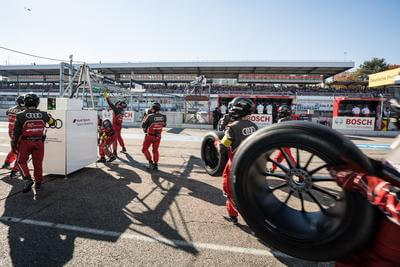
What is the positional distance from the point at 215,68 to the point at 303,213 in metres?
39.1

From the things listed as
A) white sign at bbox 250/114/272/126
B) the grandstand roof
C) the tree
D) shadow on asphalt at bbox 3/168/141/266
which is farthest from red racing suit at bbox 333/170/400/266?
the tree

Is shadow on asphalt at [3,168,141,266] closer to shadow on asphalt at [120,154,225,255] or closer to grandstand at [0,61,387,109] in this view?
shadow on asphalt at [120,154,225,255]

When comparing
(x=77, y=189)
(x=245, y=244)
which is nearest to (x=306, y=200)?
(x=245, y=244)

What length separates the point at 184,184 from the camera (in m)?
5.31

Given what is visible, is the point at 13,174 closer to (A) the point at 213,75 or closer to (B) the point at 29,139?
(B) the point at 29,139

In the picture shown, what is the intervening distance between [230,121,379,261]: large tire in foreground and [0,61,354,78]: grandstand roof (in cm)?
3775

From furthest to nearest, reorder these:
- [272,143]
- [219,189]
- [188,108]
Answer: [188,108], [219,189], [272,143]

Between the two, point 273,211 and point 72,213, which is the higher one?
point 273,211

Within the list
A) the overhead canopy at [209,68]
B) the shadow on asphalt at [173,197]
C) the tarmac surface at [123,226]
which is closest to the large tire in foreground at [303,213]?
the tarmac surface at [123,226]

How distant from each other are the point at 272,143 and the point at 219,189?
3.48m

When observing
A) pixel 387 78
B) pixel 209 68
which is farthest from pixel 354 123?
pixel 209 68

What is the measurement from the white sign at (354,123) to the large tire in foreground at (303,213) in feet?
61.2

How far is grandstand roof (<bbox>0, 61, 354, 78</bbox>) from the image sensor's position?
3772 centimetres

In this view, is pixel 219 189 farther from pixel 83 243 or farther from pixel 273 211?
pixel 273 211
